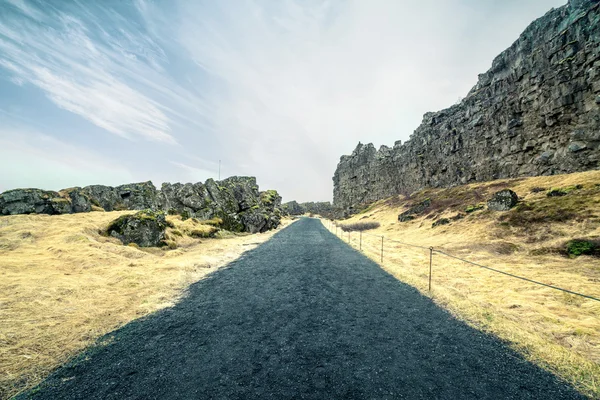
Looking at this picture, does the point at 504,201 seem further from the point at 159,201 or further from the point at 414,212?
the point at 159,201

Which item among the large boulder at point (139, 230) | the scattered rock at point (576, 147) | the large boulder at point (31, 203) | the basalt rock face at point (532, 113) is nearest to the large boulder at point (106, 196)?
the large boulder at point (31, 203)

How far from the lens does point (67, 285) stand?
35.6 ft

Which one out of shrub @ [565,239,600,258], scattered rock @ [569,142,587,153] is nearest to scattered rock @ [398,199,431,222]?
scattered rock @ [569,142,587,153]

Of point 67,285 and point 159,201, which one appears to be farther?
point 159,201

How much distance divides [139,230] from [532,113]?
64.2 m

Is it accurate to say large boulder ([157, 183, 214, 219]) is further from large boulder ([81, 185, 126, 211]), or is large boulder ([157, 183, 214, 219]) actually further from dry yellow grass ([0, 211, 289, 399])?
dry yellow grass ([0, 211, 289, 399])

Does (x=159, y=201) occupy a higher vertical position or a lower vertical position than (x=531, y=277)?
higher

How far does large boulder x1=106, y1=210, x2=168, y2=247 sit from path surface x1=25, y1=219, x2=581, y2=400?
1355cm

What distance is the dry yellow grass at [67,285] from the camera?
6406mm

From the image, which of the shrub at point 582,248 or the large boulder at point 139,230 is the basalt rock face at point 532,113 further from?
the large boulder at point 139,230

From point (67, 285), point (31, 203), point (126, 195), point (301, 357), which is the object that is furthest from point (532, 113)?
point (126, 195)

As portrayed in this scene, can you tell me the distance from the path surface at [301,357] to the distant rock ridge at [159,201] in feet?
93.1

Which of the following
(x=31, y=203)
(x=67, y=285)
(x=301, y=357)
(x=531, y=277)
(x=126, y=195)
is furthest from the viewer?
(x=126, y=195)

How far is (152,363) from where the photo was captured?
6027 mm
